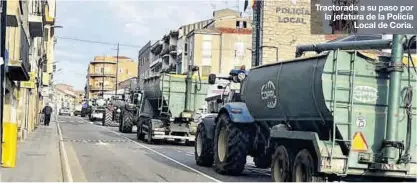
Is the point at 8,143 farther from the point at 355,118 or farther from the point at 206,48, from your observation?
the point at 206,48

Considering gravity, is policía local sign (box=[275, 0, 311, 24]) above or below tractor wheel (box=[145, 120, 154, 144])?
above

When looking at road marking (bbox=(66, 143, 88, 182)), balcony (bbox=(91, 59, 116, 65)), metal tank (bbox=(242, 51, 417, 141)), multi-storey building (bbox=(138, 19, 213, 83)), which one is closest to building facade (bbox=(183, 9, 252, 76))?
multi-storey building (bbox=(138, 19, 213, 83))

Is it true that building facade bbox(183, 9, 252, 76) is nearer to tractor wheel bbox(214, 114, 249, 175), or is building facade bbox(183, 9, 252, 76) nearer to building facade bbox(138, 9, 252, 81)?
building facade bbox(138, 9, 252, 81)

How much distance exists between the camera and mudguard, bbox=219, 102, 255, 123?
1530cm

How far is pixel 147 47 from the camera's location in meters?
123

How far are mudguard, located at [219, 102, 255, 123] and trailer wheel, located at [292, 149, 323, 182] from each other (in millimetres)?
3820

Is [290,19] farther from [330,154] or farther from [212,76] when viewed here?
[330,154]

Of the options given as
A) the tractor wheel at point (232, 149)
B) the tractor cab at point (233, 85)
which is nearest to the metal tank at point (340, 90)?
the tractor wheel at point (232, 149)

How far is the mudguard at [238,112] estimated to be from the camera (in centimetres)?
1530

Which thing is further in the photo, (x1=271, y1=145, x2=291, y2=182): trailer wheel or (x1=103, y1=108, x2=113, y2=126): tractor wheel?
(x1=103, y1=108, x2=113, y2=126): tractor wheel

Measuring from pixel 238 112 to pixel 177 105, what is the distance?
13.1 metres

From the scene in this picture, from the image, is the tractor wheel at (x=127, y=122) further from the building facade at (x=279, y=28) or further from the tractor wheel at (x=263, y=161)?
the tractor wheel at (x=263, y=161)

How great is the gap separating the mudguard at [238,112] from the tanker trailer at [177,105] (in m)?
12.2

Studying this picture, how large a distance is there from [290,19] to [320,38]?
10.6ft
